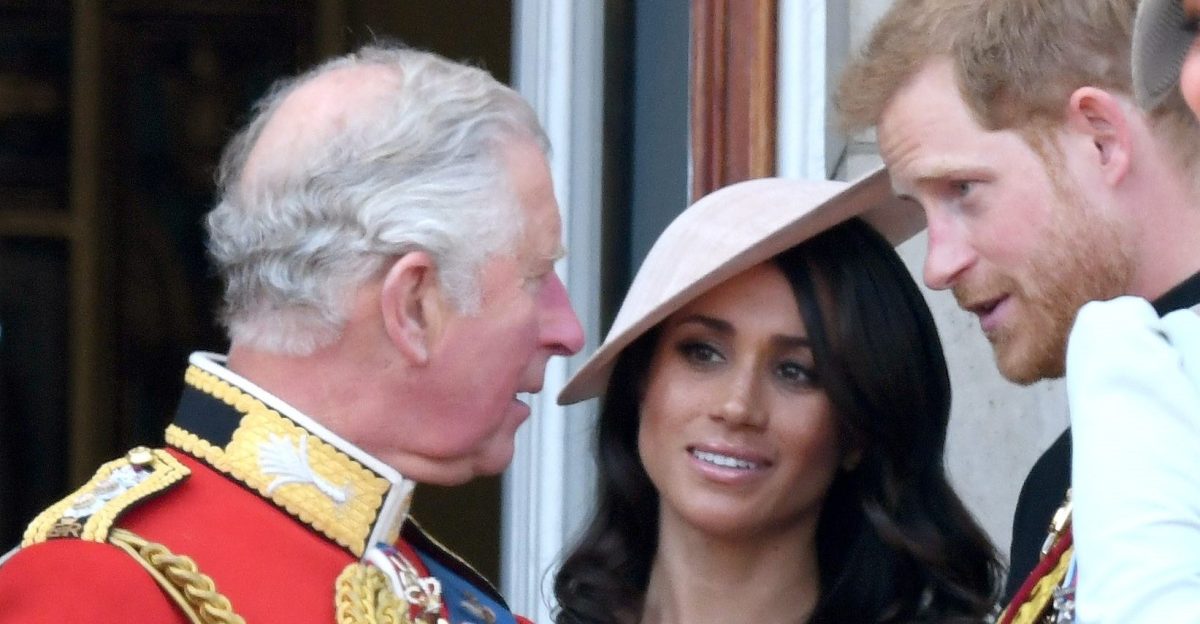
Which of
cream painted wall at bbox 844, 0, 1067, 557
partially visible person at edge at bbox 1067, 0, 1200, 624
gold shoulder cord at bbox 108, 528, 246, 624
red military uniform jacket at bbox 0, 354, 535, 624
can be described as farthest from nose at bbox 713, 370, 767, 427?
partially visible person at edge at bbox 1067, 0, 1200, 624

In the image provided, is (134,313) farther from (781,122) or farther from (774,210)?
(774,210)

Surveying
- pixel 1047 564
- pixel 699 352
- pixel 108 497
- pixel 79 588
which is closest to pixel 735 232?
pixel 699 352

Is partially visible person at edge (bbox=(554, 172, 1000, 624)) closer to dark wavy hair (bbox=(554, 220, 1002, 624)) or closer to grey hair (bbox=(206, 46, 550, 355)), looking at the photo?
dark wavy hair (bbox=(554, 220, 1002, 624))

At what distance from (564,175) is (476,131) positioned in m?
1.41

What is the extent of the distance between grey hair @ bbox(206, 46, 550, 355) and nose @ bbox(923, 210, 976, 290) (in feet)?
1.87

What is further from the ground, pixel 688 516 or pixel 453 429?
pixel 453 429

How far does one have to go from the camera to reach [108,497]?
6.62ft

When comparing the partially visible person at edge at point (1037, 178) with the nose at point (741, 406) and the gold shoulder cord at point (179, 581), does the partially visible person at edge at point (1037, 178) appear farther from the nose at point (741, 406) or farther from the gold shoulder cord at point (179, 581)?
the gold shoulder cord at point (179, 581)

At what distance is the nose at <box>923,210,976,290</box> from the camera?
2508mm

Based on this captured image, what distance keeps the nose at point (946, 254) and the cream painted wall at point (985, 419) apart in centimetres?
91

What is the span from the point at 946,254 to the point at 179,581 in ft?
3.29

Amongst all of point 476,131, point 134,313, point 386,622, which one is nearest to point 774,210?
point 476,131

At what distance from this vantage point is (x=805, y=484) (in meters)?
2.80

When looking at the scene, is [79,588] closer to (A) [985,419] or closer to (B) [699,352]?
(B) [699,352]
